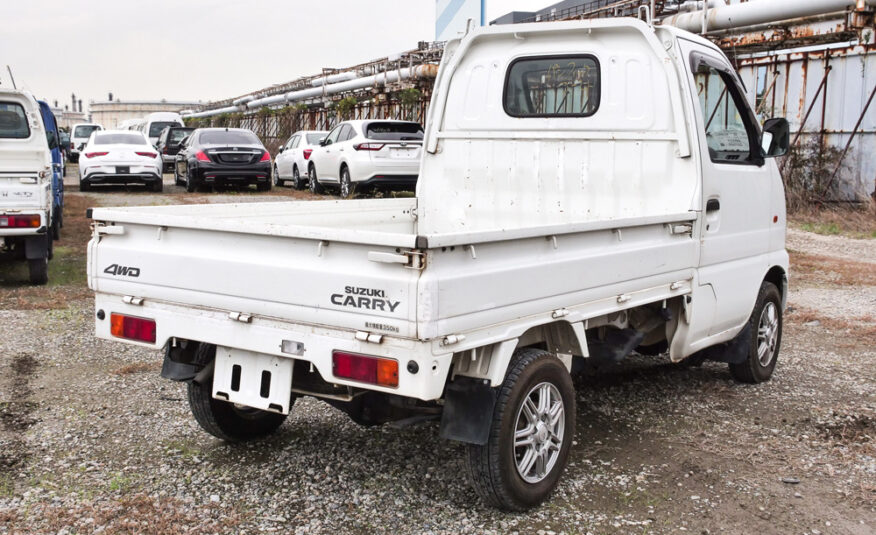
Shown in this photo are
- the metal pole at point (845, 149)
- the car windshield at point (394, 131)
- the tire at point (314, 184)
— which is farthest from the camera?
the tire at point (314, 184)

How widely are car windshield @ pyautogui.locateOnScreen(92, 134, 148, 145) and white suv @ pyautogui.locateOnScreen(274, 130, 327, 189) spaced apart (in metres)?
3.83

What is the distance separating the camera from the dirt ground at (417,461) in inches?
153

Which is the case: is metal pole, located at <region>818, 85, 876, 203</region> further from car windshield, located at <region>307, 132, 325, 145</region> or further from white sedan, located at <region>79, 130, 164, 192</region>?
white sedan, located at <region>79, 130, 164, 192</region>

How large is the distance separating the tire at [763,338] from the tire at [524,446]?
7.88ft

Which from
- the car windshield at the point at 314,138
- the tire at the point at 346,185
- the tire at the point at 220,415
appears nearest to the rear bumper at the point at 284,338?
the tire at the point at 220,415

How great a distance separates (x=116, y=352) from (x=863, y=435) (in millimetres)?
5363

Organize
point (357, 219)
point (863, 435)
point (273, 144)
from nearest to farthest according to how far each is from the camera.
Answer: point (863, 435)
point (357, 219)
point (273, 144)

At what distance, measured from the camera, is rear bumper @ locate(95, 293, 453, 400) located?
10.9 ft

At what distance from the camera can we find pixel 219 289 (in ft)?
12.5

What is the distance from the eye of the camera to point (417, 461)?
4.59 m

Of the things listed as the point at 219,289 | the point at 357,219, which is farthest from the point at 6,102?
the point at 219,289

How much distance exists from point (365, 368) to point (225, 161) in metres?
18.3

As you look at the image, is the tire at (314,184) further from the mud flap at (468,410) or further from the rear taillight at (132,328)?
the mud flap at (468,410)

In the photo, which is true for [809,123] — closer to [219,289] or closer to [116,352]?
[116,352]
